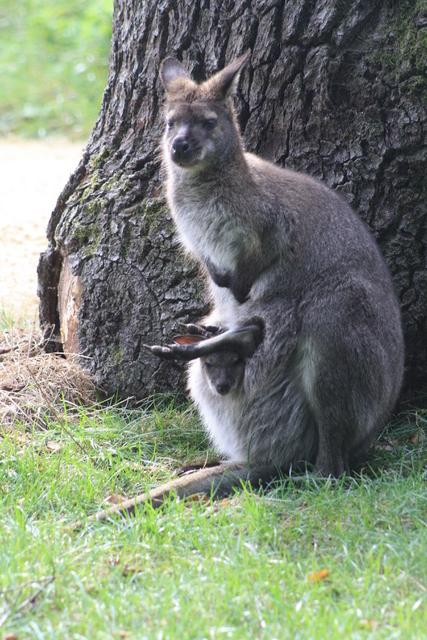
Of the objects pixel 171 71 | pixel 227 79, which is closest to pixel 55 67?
pixel 171 71

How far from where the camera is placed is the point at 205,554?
4.09m

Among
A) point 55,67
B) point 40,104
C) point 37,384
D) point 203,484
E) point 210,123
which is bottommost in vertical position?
point 203,484

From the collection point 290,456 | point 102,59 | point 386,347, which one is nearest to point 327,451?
point 290,456

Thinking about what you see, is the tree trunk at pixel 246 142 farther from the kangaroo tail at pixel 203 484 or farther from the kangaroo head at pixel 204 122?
the kangaroo tail at pixel 203 484

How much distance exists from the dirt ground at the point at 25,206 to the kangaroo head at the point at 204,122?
273 centimetres

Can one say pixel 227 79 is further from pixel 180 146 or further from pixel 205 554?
pixel 205 554

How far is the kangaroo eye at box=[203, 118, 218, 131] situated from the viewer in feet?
16.7

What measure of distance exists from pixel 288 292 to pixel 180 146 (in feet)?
2.82

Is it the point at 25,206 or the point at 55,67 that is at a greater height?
the point at 55,67

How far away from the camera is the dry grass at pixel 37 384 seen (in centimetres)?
587

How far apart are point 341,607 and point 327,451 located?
1356 millimetres

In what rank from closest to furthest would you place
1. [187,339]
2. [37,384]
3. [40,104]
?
[187,339] → [37,384] → [40,104]

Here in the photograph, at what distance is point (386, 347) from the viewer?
5.05 metres

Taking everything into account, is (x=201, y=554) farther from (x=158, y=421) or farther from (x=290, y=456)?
(x=158, y=421)
